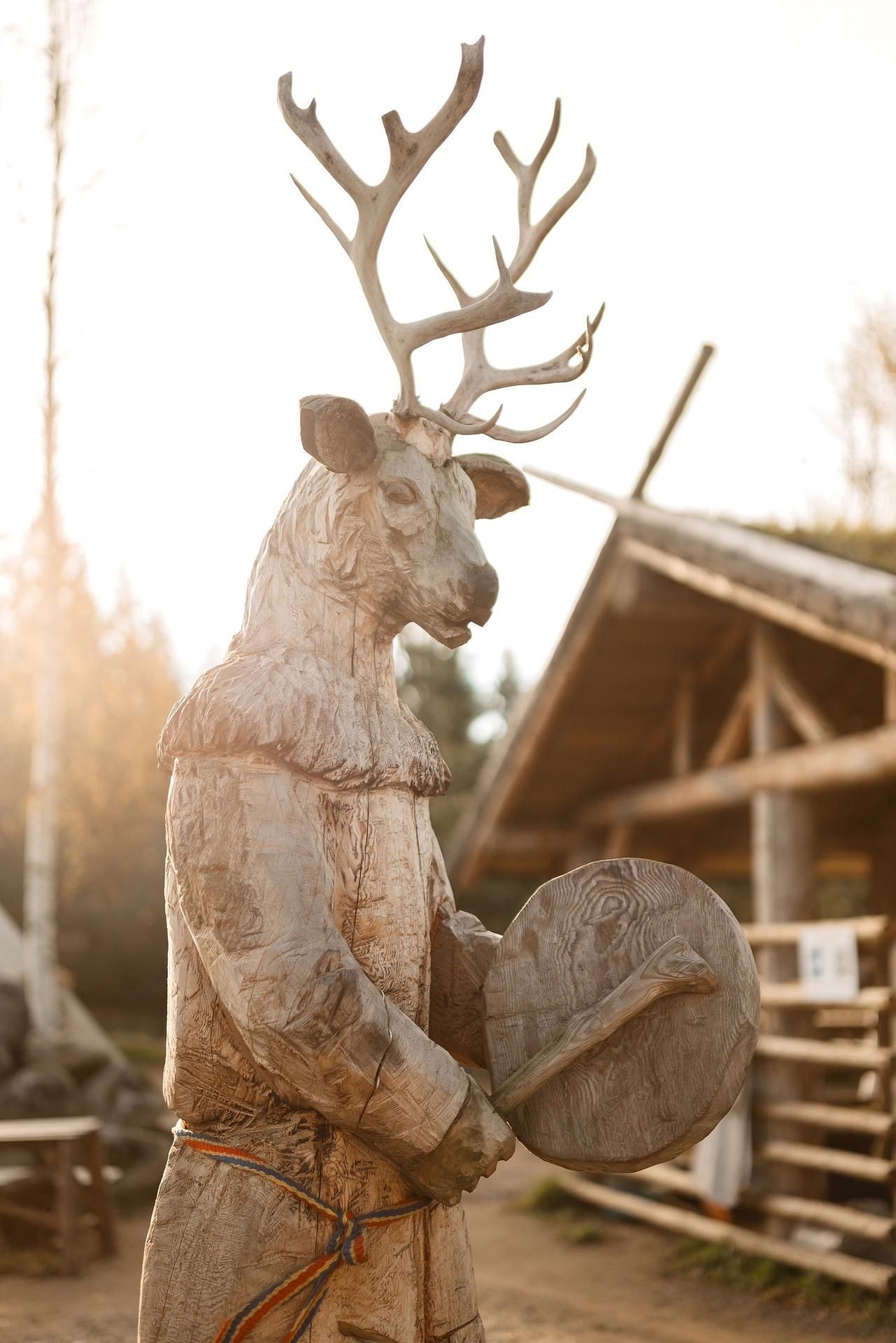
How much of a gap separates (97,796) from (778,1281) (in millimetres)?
14562

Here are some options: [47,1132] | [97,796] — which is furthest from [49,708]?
[97,796]

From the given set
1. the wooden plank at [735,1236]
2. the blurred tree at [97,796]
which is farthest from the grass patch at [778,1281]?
the blurred tree at [97,796]

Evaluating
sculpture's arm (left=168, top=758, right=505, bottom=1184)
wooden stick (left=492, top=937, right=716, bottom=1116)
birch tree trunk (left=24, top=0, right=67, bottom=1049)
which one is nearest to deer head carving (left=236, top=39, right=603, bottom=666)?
sculpture's arm (left=168, top=758, right=505, bottom=1184)

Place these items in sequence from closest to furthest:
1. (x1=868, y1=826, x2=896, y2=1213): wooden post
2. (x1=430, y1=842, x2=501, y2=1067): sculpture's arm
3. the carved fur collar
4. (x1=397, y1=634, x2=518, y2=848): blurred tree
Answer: the carved fur collar < (x1=430, y1=842, x2=501, y2=1067): sculpture's arm < (x1=868, y1=826, x2=896, y2=1213): wooden post < (x1=397, y1=634, x2=518, y2=848): blurred tree

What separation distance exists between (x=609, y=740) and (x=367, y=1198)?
7132 mm

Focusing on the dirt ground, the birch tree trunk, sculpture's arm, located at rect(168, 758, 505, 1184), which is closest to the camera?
sculpture's arm, located at rect(168, 758, 505, 1184)

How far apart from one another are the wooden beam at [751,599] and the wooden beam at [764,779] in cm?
46

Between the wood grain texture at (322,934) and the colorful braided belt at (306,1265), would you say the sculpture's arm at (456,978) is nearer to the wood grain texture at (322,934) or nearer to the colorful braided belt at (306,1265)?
the wood grain texture at (322,934)

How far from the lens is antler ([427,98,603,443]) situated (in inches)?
86.2

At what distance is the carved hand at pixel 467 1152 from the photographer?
1749 millimetres

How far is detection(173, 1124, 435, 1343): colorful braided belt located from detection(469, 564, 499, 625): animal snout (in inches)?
35.0

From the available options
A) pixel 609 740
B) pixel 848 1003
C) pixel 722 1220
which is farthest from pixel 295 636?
pixel 609 740

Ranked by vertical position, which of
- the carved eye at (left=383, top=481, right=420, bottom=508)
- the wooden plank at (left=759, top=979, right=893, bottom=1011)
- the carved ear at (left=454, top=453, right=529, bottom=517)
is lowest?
the wooden plank at (left=759, top=979, right=893, bottom=1011)

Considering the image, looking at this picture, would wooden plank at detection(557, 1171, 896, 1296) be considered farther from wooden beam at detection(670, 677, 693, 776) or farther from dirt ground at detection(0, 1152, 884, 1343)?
wooden beam at detection(670, 677, 693, 776)
